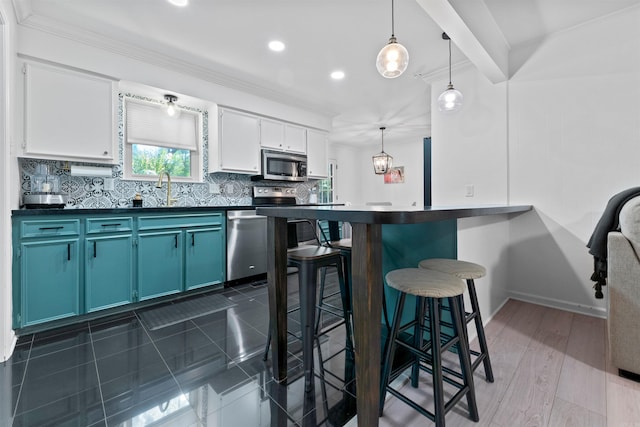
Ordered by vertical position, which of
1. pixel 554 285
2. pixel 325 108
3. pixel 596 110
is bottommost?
pixel 554 285

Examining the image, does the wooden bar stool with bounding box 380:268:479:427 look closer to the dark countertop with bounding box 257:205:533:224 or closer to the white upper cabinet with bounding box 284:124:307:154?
the dark countertop with bounding box 257:205:533:224

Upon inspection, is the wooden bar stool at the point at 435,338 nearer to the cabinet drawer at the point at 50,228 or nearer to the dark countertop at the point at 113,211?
the dark countertop at the point at 113,211

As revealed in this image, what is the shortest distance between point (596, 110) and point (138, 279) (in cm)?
420

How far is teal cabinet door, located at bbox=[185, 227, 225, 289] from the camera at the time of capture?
2844 millimetres

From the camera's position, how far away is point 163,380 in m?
1.49

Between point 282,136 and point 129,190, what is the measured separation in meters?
2.07

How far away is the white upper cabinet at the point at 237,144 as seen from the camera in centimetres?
346

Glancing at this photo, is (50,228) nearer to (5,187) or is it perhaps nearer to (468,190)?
(5,187)

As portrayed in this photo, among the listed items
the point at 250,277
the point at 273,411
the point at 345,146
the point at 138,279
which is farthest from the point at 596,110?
the point at 345,146

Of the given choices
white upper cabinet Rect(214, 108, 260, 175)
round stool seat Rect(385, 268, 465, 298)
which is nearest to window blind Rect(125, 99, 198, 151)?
→ white upper cabinet Rect(214, 108, 260, 175)

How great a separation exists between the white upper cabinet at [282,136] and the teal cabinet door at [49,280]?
2428 mm

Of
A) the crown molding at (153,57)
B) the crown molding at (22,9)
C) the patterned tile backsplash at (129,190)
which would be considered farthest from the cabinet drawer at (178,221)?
the crown molding at (22,9)

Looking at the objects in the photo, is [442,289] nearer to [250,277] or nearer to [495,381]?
[495,381]

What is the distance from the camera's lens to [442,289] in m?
1.06
